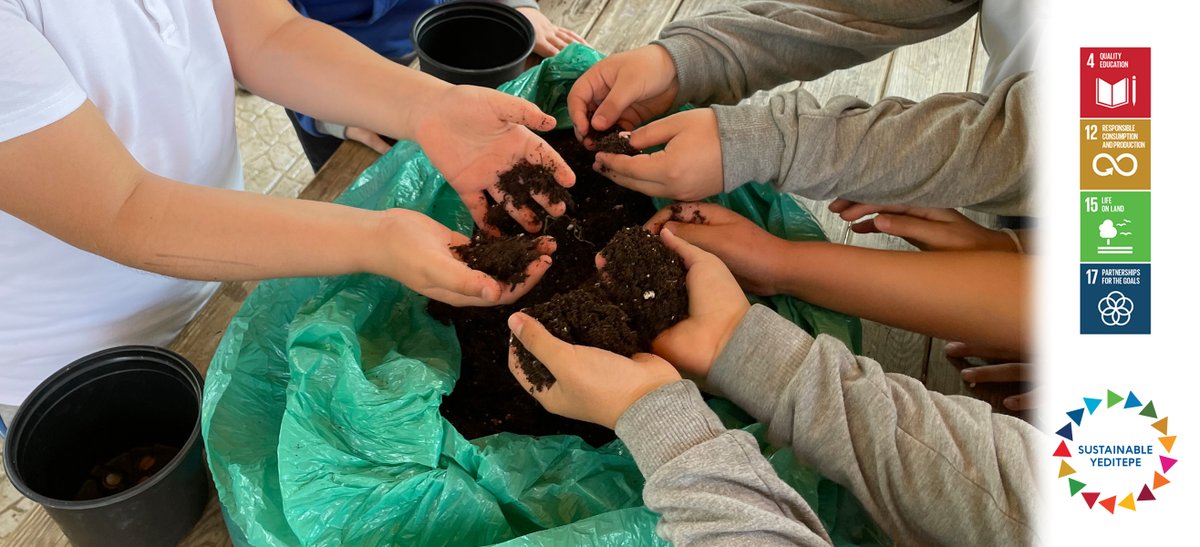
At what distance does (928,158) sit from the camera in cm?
79

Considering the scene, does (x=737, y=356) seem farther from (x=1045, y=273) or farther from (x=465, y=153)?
(x=465, y=153)

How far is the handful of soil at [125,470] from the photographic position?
755 millimetres

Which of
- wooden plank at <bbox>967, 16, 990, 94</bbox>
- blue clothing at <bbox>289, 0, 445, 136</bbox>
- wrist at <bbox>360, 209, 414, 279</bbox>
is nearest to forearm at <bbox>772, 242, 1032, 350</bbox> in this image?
wrist at <bbox>360, 209, 414, 279</bbox>

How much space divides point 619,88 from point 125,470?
68cm

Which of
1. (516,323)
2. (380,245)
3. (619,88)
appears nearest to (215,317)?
(380,245)

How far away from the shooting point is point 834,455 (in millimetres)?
610

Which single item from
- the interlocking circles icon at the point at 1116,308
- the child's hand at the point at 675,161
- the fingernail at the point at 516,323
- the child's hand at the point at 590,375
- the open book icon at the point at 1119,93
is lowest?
the child's hand at the point at 590,375

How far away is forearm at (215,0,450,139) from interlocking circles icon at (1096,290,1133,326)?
0.68m

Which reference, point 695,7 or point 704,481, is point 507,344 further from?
point 695,7

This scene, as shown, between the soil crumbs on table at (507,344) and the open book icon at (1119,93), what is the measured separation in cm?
45

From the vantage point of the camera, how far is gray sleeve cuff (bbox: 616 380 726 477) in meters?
0.58

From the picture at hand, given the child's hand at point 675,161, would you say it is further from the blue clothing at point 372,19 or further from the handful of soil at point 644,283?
the blue clothing at point 372,19

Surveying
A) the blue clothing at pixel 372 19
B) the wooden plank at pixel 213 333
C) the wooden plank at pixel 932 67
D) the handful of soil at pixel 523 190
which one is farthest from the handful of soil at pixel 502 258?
the wooden plank at pixel 932 67

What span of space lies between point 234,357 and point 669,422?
406 mm
